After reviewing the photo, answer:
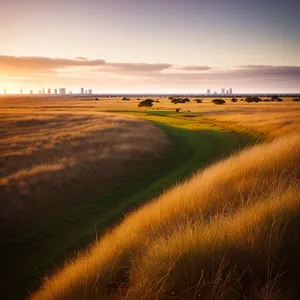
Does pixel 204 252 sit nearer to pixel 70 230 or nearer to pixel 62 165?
pixel 70 230

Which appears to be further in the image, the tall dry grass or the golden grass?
the golden grass

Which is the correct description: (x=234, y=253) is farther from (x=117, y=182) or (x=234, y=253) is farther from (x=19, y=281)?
(x=117, y=182)

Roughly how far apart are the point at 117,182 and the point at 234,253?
1328 cm

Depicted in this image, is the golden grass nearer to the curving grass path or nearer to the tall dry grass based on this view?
the curving grass path

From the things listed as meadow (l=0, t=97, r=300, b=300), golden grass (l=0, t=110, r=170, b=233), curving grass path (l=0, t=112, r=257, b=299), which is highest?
meadow (l=0, t=97, r=300, b=300)

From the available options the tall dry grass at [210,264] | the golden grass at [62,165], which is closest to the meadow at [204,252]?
the tall dry grass at [210,264]

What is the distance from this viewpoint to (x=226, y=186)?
7.62 meters

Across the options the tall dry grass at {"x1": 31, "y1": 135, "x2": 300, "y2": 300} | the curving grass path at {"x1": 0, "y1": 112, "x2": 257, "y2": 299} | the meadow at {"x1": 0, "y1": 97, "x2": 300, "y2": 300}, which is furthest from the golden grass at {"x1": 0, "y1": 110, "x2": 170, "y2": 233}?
the tall dry grass at {"x1": 31, "y1": 135, "x2": 300, "y2": 300}

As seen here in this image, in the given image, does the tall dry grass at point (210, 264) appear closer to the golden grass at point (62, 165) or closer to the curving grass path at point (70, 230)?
the curving grass path at point (70, 230)

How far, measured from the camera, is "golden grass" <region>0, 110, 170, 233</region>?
42.4 feet

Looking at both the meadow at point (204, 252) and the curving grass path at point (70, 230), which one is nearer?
the meadow at point (204, 252)

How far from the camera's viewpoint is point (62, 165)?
1786 centimetres

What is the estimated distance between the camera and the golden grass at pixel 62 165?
1293 centimetres

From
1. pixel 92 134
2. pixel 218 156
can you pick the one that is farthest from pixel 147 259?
pixel 92 134
